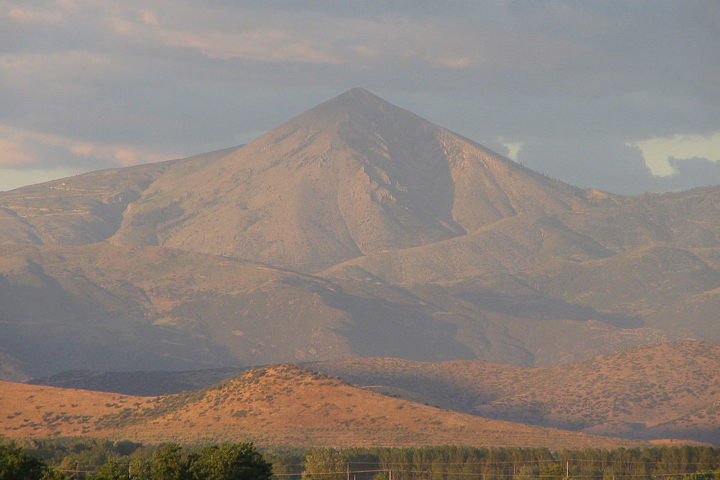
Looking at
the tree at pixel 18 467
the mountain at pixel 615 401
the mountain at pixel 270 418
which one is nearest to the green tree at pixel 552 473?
the tree at pixel 18 467

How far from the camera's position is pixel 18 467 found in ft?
149

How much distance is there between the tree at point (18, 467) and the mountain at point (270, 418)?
61843mm

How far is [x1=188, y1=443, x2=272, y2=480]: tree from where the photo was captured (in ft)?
161

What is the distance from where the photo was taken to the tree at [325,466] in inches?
2840

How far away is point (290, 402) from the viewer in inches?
Result: 5000

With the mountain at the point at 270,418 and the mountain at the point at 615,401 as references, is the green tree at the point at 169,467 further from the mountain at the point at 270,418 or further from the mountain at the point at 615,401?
the mountain at the point at 615,401

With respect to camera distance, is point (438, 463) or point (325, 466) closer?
point (325, 466)

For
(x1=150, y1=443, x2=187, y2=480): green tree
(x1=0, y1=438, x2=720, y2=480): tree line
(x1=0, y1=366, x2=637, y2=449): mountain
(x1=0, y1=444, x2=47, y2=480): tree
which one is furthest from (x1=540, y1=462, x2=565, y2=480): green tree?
(x1=0, y1=366, x2=637, y2=449): mountain

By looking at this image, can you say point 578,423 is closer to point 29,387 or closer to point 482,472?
point 29,387

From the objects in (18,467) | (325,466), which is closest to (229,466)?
(18,467)

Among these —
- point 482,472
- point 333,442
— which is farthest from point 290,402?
point 482,472

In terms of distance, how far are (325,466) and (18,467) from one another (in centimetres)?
3261

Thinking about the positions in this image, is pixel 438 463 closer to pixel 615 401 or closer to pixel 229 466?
pixel 229 466

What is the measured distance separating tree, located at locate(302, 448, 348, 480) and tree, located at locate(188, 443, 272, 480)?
20.1 m
